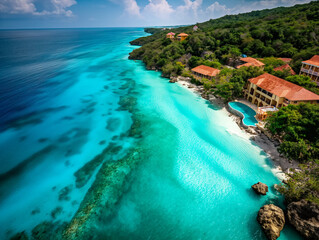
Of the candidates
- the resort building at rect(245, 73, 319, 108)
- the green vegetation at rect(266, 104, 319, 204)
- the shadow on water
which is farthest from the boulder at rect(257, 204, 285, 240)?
the shadow on water

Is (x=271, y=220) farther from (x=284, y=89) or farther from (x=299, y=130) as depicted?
(x=284, y=89)

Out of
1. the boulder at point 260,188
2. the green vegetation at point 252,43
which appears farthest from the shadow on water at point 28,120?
the green vegetation at point 252,43

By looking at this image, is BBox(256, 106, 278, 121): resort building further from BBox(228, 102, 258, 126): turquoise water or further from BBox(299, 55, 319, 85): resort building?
BBox(299, 55, 319, 85): resort building

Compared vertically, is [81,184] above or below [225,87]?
below

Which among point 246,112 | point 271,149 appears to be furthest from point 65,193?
point 246,112

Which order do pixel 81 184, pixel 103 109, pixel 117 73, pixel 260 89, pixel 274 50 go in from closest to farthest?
pixel 81 184 → pixel 260 89 → pixel 103 109 → pixel 274 50 → pixel 117 73

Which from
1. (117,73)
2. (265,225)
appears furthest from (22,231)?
(117,73)

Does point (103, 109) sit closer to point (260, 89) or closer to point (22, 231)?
point (22, 231)
